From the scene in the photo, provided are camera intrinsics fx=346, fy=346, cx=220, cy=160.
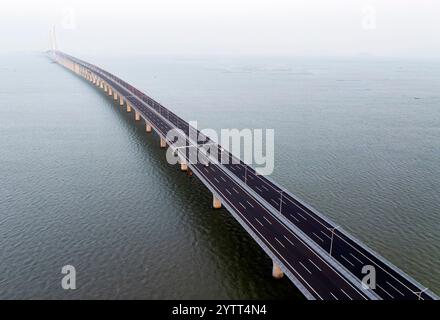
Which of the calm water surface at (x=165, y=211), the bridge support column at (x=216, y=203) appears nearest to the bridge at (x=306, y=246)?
the bridge support column at (x=216, y=203)

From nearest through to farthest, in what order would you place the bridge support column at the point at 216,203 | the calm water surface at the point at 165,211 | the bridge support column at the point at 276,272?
the bridge support column at the point at 276,272 → the calm water surface at the point at 165,211 → the bridge support column at the point at 216,203

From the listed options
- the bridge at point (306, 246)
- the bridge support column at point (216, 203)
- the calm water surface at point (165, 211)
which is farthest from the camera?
the bridge support column at point (216, 203)

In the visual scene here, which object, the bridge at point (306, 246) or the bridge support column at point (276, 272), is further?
the bridge support column at point (276, 272)

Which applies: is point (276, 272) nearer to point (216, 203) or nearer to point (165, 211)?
point (216, 203)

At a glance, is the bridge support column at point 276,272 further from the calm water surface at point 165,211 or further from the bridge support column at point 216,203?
the bridge support column at point 216,203

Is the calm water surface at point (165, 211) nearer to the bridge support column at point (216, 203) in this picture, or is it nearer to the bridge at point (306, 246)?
Answer: the bridge support column at point (216, 203)

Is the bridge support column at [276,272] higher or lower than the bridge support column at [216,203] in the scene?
lower

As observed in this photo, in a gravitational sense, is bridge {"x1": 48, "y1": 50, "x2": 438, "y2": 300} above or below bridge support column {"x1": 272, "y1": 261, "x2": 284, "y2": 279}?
above

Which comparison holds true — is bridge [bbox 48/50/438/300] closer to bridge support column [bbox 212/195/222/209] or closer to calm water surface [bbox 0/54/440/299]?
bridge support column [bbox 212/195/222/209]

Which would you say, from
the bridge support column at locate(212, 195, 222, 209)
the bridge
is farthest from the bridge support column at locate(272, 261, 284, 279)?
the bridge support column at locate(212, 195, 222, 209)

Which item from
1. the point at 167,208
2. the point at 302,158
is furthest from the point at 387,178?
the point at 167,208

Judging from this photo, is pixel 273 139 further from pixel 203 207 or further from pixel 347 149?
pixel 203 207
